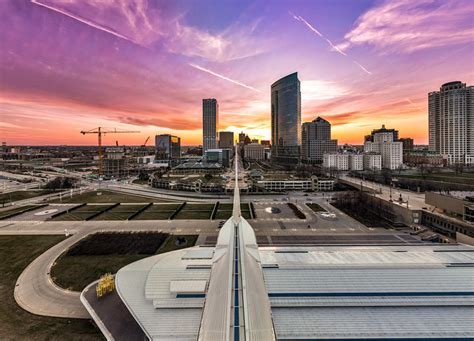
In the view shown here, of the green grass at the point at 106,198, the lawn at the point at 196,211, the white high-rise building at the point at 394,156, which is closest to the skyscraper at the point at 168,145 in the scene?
the green grass at the point at 106,198

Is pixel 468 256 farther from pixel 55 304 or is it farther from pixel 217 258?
pixel 55 304

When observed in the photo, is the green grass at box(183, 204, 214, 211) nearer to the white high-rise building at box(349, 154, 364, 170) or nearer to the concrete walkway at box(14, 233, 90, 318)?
the concrete walkway at box(14, 233, 90, 318)

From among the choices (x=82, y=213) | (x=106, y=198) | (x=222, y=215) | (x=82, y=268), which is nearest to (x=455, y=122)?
(x=222, y=215)

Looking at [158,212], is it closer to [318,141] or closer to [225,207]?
[225,207]

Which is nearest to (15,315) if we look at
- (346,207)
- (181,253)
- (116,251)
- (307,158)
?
(116,251)

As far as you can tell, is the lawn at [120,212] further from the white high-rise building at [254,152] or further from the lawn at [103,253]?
the white high-rise building at [254,152]

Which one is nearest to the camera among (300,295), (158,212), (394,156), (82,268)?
(300,295)
